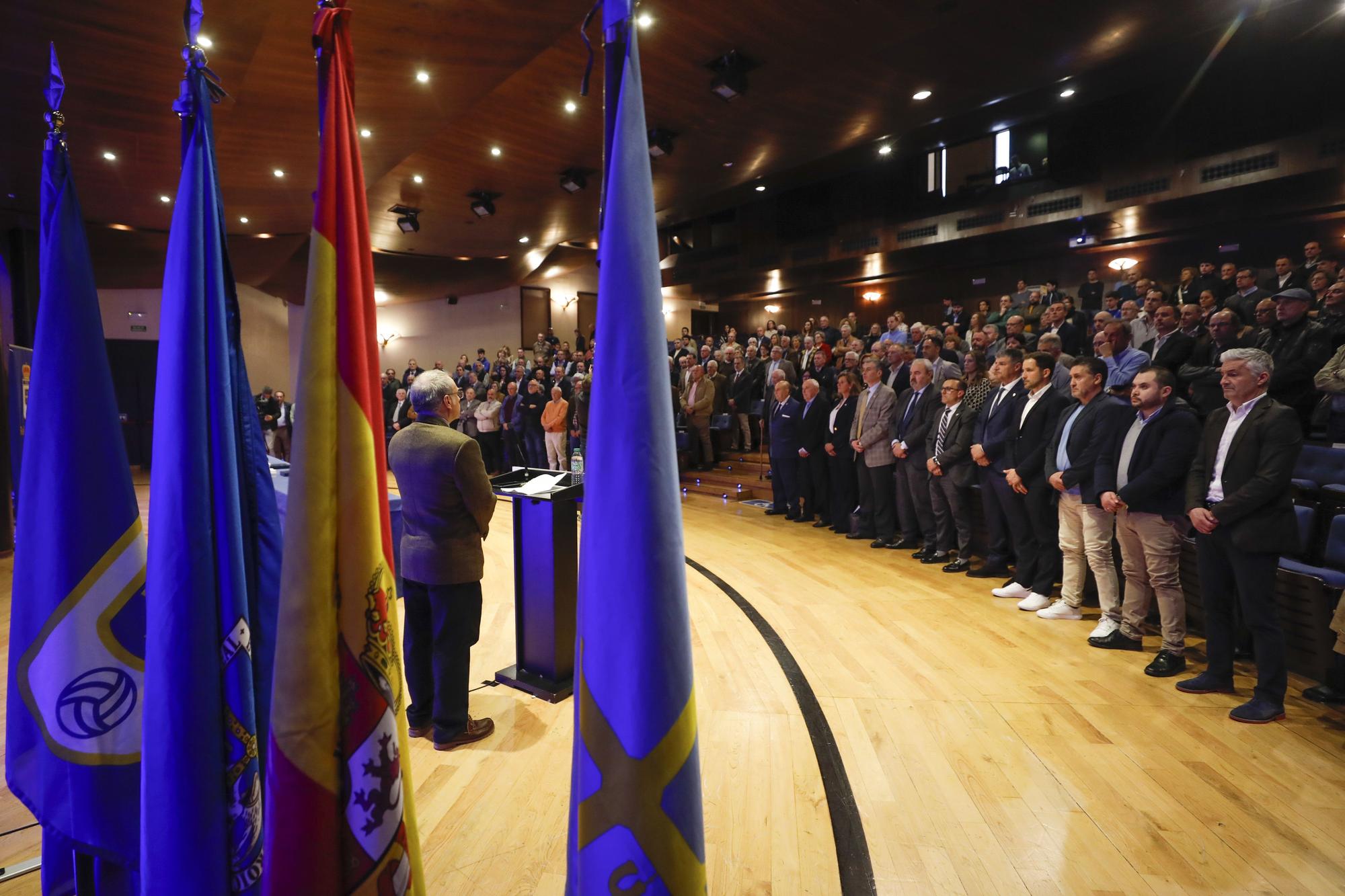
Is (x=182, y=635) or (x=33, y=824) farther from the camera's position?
(x=33, y=824)

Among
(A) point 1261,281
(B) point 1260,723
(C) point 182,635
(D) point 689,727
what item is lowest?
(B) point 1260,723

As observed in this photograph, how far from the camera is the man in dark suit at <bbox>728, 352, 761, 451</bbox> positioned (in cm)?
934

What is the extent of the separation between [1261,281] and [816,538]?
8.03 metres

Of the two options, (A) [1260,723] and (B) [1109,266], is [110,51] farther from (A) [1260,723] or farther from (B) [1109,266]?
(B) [1109,266]

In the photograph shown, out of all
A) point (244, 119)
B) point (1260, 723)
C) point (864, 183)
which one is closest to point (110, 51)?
point (244, 119)

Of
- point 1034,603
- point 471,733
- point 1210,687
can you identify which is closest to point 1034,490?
point 1034,603

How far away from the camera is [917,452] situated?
221 inches

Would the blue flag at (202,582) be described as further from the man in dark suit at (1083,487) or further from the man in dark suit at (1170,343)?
the man in dark suit at (1170,343)

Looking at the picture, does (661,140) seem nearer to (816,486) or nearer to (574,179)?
(574,179)

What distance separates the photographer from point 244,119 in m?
6.58

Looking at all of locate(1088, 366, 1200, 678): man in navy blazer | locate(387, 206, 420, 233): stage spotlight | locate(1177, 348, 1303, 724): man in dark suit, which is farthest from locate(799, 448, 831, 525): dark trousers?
Result: locate(387, 206, 420, 233): stage spotlight

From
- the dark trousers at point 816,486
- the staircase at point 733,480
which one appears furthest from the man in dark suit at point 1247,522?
the staircase at point 733,480

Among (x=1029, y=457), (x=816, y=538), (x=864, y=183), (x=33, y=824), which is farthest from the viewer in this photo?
(x=864, y=183)

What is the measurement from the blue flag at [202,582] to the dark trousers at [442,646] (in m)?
1.45
